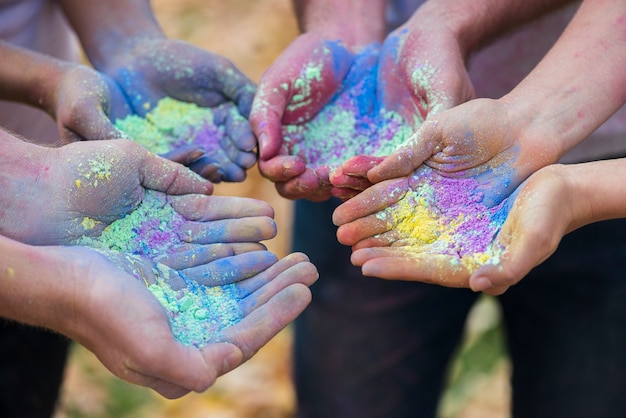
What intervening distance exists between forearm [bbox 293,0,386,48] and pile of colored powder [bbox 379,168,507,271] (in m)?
0.59

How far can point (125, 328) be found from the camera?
4.01 ft

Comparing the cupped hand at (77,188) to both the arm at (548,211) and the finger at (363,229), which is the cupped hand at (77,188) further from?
the arm at (548,211)

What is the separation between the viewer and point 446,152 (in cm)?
158

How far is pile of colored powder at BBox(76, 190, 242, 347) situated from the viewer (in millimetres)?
1398

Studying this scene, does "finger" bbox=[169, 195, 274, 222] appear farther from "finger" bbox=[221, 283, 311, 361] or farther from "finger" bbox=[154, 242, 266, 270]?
"finger" bbox=[221, 283, 311, 361]

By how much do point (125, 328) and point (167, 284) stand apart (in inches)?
10.4

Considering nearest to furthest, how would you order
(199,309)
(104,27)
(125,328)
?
(125,328) < (199,309) < (104,27)

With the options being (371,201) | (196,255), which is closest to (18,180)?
(196,255)

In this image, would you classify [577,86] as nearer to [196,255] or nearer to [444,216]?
[444,216]

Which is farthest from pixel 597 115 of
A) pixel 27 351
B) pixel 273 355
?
pixel 273 355

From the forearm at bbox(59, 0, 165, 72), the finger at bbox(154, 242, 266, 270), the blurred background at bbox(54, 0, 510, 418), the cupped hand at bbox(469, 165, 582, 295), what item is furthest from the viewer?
the blurred background at bbox(54, 0, 510, 418)

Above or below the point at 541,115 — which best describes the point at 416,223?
below

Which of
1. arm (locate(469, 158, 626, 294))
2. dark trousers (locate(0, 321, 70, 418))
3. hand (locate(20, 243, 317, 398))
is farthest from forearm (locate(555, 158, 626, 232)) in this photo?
dark trousers (locate(0, 321, 70, 418))

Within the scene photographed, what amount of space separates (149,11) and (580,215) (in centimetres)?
141
